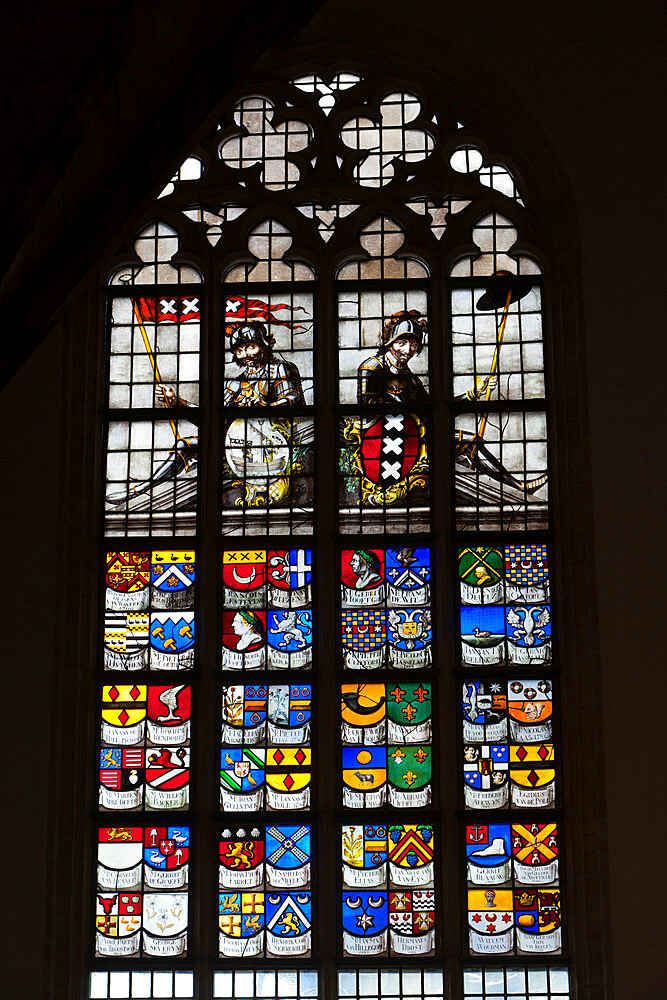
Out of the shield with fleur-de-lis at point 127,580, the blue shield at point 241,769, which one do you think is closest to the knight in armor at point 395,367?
the shield with fleur-de-lis at point 127,580

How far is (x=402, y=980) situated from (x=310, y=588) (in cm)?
179

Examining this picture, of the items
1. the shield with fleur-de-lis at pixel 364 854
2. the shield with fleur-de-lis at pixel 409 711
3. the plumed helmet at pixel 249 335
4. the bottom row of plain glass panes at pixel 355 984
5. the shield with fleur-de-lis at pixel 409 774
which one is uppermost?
the plumed helmet at pixel 249 335

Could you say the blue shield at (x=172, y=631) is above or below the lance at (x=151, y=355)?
below

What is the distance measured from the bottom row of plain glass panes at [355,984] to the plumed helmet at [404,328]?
9.58 feet

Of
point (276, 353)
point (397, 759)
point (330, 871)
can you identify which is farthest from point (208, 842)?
point (276, 353)

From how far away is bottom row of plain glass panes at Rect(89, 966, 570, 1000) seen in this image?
19.0ft

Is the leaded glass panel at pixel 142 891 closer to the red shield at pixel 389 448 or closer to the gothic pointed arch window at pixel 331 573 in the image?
the gothic pointed arch window at pixel 331 573

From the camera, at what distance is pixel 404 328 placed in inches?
259

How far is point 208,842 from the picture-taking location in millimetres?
5965

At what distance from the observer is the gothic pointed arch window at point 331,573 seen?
Result: 5872 millimetres

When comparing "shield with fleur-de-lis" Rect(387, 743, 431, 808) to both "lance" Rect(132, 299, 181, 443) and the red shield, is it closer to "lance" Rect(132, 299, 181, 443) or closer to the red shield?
the red shield

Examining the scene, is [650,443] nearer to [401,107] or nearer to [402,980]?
[401,107]

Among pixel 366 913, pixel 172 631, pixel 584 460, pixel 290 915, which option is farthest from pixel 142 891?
pixel 584 460

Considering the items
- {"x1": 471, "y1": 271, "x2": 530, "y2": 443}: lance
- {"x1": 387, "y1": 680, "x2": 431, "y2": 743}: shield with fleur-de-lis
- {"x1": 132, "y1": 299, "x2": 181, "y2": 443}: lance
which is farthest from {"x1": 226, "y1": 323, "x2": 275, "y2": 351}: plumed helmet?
{"x1": 387, "y1": 680, "x2": 431, "y2": 743}: shield with fleur-de-lis
